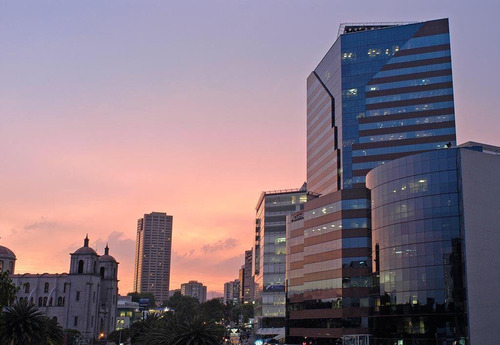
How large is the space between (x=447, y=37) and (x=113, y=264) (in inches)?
4683

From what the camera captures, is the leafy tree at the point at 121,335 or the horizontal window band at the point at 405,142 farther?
the horizontal window band at the point at 405,142

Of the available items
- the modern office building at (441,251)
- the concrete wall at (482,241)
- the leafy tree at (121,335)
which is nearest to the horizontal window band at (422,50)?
the modern office building at (441,251)

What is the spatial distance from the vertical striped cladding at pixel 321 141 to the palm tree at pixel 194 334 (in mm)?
109073

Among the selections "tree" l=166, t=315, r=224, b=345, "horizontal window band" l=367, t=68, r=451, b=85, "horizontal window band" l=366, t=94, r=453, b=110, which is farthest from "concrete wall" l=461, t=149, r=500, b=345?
"horizontal window band" l=367, t=68, r=451, b=85

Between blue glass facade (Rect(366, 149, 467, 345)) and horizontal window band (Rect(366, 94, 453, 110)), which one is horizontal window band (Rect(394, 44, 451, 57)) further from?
blue glass facade (Rect(366, 149, 467, 345))

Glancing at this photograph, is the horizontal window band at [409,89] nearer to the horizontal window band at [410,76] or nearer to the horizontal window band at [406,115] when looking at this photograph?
the horizontal window band at [410,76]

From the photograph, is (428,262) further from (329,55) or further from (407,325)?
(329,55)

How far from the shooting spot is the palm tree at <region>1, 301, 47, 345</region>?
6812 centimetres

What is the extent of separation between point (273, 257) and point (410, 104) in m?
67.7

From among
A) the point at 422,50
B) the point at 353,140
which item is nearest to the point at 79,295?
the point at 353,140

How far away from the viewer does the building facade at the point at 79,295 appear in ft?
520

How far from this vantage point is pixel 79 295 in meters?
160

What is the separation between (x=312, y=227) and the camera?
121938mm

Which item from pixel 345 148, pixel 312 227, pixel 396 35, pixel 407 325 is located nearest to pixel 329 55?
pixel 396 35
